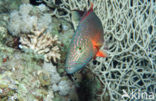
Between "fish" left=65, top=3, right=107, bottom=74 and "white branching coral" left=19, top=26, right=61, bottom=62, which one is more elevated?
"fish" left=65, top=3, right=107, bottom=74

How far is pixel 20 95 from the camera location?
5.33 ft

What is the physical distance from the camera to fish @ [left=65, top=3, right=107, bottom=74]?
1096 millimetres

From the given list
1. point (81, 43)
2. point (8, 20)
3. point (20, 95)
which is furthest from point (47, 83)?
point (8, 20)

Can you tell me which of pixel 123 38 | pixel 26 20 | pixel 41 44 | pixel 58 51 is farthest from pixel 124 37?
pixel 26 20

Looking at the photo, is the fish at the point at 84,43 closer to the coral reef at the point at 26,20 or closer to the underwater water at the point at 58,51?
the underwater water at the point at 58,51

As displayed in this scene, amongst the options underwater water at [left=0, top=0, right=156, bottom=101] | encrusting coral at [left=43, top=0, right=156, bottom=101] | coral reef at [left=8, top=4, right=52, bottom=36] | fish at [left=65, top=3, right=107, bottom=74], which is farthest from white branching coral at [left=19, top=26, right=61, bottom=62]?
fish at [left=65, top=3, right=107, bottom=74]

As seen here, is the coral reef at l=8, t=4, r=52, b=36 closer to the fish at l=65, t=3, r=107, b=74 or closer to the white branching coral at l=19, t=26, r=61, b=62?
the white branching coral at l=19, t=26, r=61, b=62

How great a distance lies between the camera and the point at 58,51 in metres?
2.74

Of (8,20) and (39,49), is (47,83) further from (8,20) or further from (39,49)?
(8,20)

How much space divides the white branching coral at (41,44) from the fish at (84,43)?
136cm

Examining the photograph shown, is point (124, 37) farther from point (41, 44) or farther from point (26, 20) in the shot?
point (26, 20)

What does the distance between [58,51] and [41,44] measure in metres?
0.39

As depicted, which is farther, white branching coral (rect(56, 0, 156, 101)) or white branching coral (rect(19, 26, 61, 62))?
white branching coral (rect(56, 0, 156, 101))

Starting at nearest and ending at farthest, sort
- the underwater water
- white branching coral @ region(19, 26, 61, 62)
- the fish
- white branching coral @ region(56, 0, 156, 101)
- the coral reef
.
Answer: the fish < the underwater water < white branching coral @ region(19, 26, 61, 62) < the coral reef < white branching coral @ region(56, 0, 156, 101)
